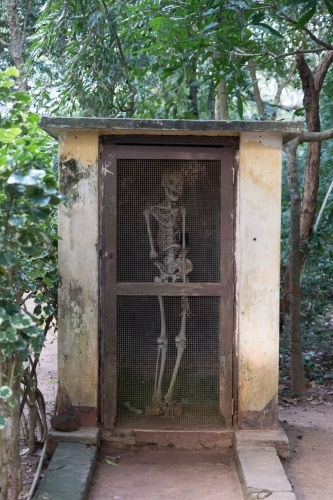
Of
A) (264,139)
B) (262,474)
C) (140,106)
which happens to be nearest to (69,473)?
(262,474)

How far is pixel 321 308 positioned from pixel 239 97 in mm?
3973

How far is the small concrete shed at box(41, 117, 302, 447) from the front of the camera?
493 cm

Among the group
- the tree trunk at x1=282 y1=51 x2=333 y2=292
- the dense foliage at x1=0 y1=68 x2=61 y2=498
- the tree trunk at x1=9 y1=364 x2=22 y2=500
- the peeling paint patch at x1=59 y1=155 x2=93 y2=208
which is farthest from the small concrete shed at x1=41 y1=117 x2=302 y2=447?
the tree trunk at x1=282 y1=51 x2=333 y2=292

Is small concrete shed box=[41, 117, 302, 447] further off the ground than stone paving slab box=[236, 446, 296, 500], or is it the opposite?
small concrete shed box=[41, 117, 302, 447]

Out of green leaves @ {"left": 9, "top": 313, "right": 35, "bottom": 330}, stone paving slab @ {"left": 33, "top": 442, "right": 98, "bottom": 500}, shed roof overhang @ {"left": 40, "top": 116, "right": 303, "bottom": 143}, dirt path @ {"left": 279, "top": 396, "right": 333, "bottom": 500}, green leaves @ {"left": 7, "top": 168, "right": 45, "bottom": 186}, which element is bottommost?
dirt path @ {"left": 279, "top": 396, "right": 333, "bottom": 500}

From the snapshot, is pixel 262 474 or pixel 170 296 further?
pixel 170 296

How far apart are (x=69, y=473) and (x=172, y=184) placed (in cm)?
223

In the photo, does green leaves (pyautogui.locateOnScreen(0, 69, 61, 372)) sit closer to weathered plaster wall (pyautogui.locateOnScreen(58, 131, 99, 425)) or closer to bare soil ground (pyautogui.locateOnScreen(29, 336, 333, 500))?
weathered plaster wall (pyautogui.locateOnScreen(58, 131, 99, 425))

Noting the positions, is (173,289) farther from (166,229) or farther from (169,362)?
(169,362)

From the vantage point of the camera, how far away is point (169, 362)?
5152 mm

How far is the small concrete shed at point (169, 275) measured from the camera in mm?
4930

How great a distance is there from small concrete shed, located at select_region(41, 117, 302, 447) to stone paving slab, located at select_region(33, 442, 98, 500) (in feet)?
1.15

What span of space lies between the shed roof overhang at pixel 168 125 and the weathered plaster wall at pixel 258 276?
13 centimetres

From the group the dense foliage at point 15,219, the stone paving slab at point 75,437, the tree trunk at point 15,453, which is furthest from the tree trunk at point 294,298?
the tree trunk at point 15,453
